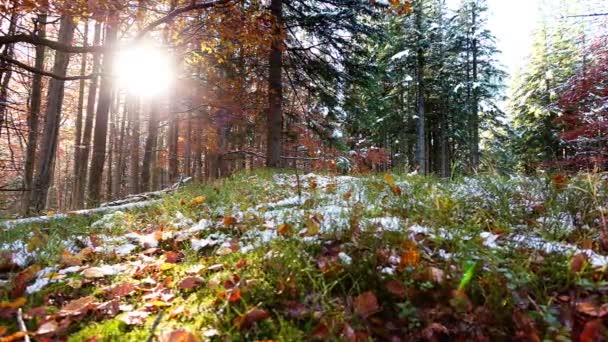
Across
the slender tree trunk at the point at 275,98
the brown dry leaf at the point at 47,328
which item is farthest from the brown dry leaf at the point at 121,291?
the slender tree trunk at the point at 275,98

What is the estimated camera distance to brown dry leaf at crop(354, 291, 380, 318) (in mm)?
Answer: 1712

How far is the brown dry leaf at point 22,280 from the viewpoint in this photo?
2230 millimetres

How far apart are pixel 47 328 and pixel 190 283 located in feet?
2.29

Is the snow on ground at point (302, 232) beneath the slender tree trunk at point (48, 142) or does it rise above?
beneath

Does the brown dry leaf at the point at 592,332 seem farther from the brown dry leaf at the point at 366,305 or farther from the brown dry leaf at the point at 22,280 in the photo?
the brown dry leaf at the point at 22,280

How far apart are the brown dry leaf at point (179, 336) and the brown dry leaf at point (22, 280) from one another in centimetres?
135

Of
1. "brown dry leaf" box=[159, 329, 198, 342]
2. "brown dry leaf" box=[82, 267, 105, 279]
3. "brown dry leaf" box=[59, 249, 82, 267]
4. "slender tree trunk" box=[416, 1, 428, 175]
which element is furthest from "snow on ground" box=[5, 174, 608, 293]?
"slender tree trunk" box=[416, 1, 428, 175]

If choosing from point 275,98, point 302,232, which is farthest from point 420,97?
point 302,232

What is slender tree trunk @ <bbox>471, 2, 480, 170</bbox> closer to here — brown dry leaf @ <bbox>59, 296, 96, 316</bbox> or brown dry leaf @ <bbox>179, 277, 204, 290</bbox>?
brown dry leaf @ <bbox>179, 277, 204, 290</bbox>

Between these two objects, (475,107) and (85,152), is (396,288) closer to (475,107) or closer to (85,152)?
(85,152)

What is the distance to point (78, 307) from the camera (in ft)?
6.35

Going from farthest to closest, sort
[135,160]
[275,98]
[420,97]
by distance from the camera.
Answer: [420,97] → [135,160] → [275,98]

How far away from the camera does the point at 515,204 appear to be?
3.11 m

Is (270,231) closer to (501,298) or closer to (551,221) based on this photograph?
(501,298)
